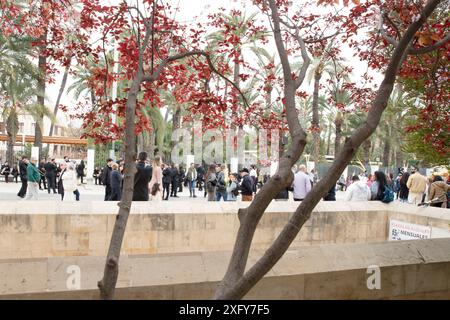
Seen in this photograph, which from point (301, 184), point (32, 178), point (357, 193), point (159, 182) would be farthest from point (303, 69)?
point (32, 178)

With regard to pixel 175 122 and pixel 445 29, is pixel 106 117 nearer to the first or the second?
pixel 445 29

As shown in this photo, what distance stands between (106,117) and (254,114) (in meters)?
2.17

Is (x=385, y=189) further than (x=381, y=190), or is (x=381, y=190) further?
(x=381, y=190)

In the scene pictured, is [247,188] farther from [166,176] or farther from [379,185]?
[166,176]

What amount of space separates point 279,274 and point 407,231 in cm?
585

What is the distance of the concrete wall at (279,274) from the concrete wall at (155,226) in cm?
369

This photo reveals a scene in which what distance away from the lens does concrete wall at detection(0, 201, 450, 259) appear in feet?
20.6

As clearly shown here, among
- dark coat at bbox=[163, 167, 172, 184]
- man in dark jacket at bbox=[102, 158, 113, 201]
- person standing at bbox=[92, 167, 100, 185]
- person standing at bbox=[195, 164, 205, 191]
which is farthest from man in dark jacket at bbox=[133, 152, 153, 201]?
person standing at bbox=[92, 167, 100, 185]

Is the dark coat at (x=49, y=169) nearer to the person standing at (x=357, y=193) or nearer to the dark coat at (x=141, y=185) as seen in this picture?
the dark coat at (x=141, y=185)

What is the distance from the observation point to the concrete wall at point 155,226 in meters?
6.28

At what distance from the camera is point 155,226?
6.79 meters

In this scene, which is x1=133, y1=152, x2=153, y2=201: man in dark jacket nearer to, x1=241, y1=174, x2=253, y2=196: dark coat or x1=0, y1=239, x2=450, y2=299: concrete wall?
x1=241, y1=174, x2=253, y2=196: dark coat
